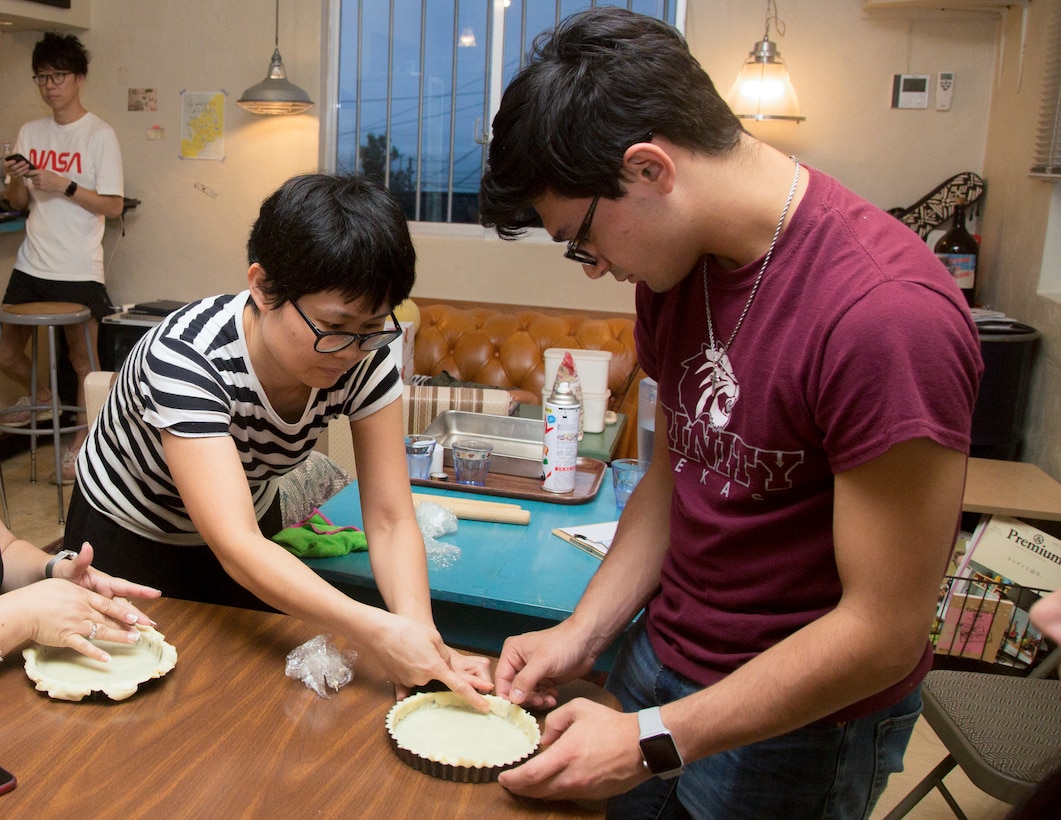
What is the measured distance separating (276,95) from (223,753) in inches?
156

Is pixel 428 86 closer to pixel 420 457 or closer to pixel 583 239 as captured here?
pixel 420 457

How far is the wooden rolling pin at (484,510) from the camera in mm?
2002

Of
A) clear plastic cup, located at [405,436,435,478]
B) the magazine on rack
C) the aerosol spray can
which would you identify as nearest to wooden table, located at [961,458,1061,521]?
the magazine on rack

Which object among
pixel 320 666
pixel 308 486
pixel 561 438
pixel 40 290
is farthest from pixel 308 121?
pixel 320 666

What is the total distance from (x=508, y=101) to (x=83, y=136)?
169 inches

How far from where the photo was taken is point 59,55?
179 inches

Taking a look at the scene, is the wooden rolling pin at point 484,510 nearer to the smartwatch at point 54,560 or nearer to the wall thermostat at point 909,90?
the smartwatch at point 54,560

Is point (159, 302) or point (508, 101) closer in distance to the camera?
point (508, 101)

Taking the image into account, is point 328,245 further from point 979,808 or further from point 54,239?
point 54,239

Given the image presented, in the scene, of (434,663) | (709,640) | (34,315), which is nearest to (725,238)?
(709,640)

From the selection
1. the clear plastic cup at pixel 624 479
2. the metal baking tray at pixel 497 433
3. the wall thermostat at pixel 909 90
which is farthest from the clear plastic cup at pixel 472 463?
the wall thermostat at pixel 909 90

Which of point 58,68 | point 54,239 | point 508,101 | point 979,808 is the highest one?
point 58,68

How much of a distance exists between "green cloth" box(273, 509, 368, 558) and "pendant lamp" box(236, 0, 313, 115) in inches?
126

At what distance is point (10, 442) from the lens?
504 cm
